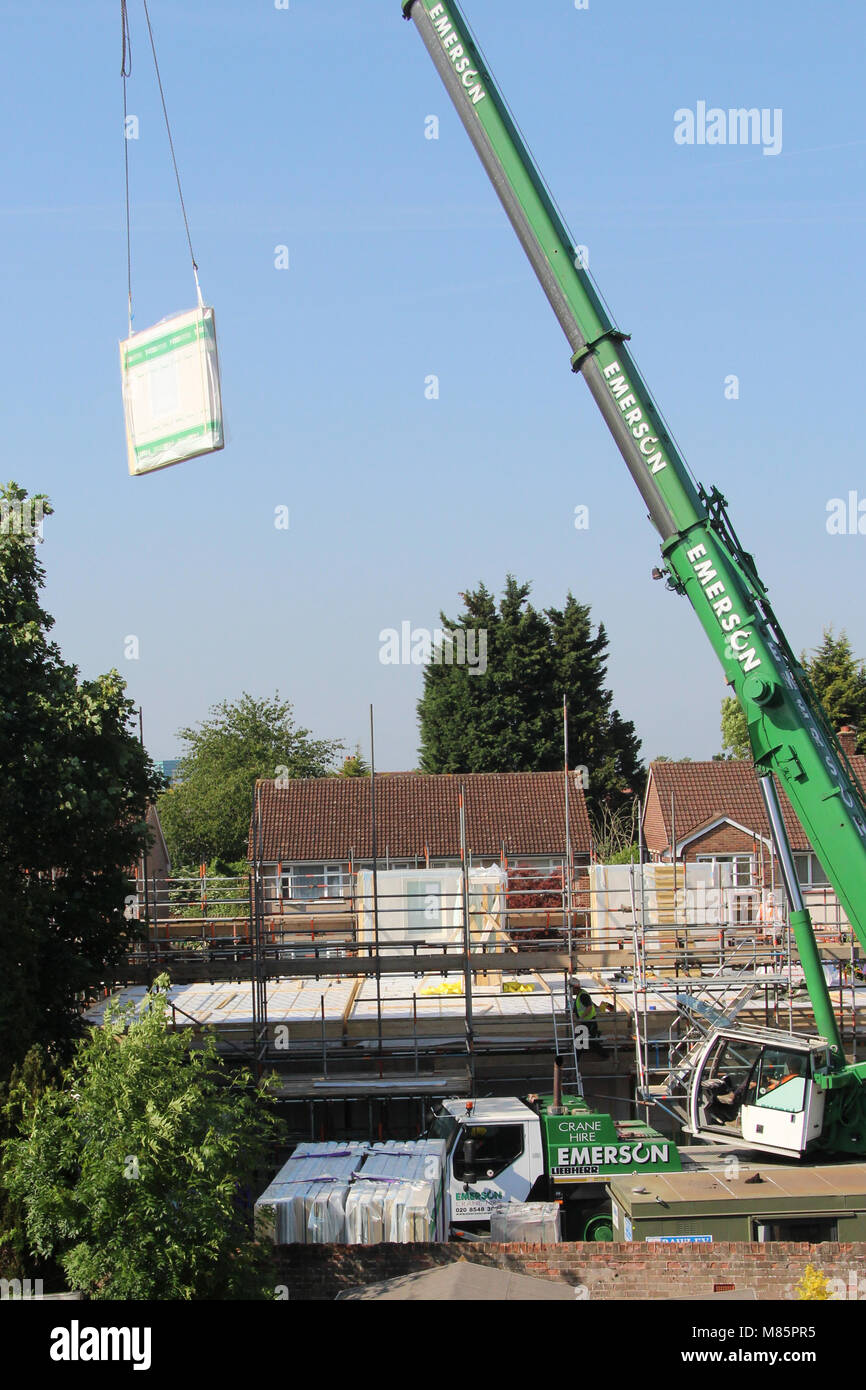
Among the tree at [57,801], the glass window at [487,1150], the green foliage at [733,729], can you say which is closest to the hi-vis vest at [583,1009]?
the glass window at [487,1150]

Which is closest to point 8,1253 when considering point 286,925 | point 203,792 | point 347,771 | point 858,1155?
point 858,1155

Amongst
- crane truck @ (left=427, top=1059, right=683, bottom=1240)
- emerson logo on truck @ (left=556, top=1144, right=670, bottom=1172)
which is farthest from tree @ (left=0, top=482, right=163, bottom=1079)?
emerson logo on truck @ (left=556, top=1144, right=670, bottom=1172)

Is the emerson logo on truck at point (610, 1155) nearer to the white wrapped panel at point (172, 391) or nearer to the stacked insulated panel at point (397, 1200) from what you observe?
the stacked insulated panel at point (397, 1200)

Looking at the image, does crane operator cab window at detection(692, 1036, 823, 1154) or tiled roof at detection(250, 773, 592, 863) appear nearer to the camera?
crane operator cab window at detection(692, 1036, 823, 1154)

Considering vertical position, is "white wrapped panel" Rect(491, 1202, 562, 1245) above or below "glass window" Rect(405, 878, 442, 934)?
below

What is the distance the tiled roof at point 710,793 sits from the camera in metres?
40.1

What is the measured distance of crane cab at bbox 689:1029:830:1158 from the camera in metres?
13.3

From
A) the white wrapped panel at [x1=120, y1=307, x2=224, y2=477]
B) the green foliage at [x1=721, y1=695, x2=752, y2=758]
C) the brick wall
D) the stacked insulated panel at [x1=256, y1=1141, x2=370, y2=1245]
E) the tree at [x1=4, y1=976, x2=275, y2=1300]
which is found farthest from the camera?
the green foliage at [x1=721, y1=695, x2=752, y2=758]

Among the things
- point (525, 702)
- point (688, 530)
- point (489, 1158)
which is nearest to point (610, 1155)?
point (489, 1158)

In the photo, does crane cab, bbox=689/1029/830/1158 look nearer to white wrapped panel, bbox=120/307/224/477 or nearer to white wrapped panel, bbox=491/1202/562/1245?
white wrapped panel, bbox=491/1202/562/1245

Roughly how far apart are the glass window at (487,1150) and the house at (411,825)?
81.8ft

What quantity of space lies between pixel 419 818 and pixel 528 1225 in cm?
2916

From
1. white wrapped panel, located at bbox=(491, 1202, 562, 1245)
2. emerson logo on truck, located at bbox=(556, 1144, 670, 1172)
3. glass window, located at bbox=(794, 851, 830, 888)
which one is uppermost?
glass window, located at bbox=(794, 851, 830, 888)

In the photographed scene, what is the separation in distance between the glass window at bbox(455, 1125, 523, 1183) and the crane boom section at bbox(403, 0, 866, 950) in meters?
4.51
